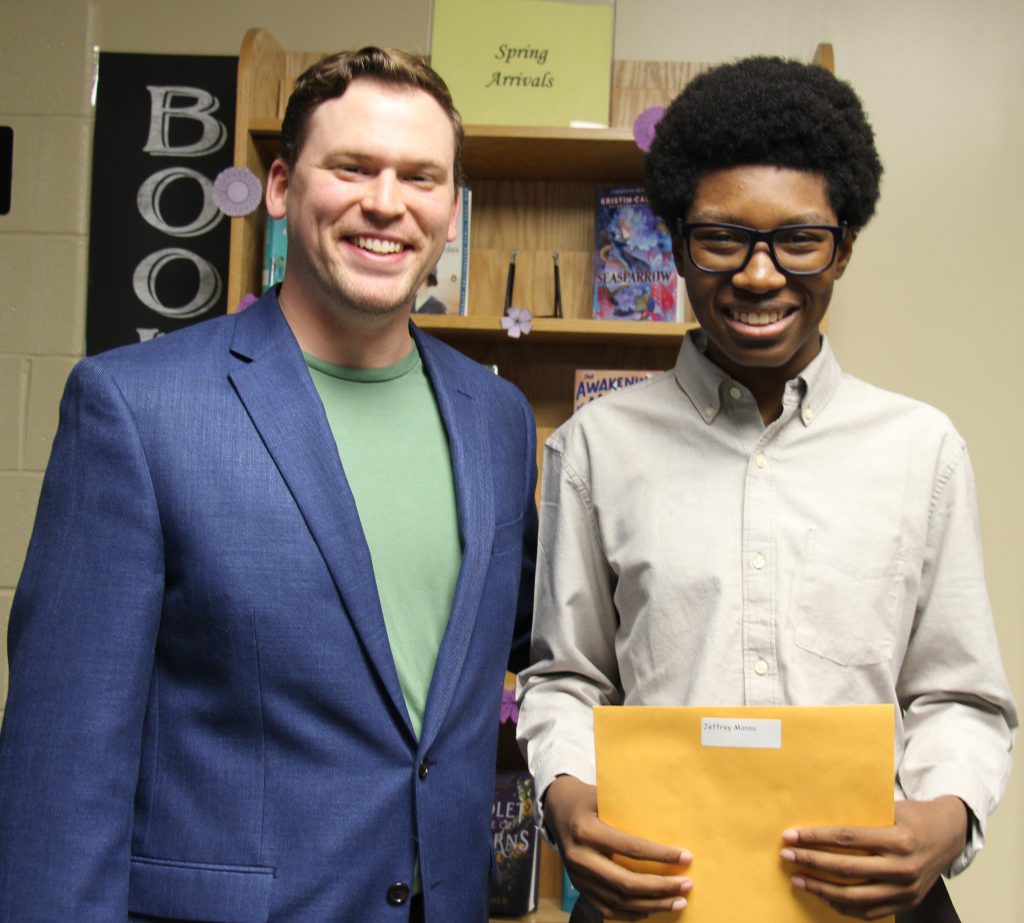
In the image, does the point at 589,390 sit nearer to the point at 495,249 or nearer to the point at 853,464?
the point at 495,249

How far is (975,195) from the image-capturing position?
2.49 metres

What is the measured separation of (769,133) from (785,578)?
0.54 m

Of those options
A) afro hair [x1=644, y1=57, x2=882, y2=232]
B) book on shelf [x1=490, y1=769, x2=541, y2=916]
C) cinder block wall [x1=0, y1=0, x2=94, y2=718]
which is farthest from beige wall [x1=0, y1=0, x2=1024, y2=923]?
afro hair [x1=644, y1=57, x2=882, y2=232]

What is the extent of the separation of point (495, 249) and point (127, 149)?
0.93 meters

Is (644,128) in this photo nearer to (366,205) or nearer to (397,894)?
(366,205)

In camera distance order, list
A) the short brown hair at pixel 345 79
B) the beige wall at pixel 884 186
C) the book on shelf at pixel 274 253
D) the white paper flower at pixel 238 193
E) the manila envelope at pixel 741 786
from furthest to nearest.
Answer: the beige wall at pixel 884 186, the book on shelf at pixel 274 253, the white paper flower at pixel 238 193, the short brown hair at pixel 345 79, the manila envelope at pixel 741 786

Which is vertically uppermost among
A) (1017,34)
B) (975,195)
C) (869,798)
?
(1017,34)

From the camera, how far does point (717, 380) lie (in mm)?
1355

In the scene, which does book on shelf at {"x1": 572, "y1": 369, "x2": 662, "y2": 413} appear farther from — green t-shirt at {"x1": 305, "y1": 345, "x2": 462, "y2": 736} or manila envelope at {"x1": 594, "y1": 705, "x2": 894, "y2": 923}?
manila envelope at {"x1": 594, "y1": 705, "x2": 894, "y2": 923}

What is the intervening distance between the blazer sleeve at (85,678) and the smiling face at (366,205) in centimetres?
33

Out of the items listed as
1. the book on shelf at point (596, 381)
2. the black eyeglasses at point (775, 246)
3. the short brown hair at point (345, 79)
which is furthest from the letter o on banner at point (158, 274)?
the black eyeglasses at point (775, 246)

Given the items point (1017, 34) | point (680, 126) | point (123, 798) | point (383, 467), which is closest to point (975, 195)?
point (1017, 34)

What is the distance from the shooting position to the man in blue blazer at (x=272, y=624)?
120 cm

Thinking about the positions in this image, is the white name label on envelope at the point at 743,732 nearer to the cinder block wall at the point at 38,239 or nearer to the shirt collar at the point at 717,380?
the shirt collar at the point at 717,380
